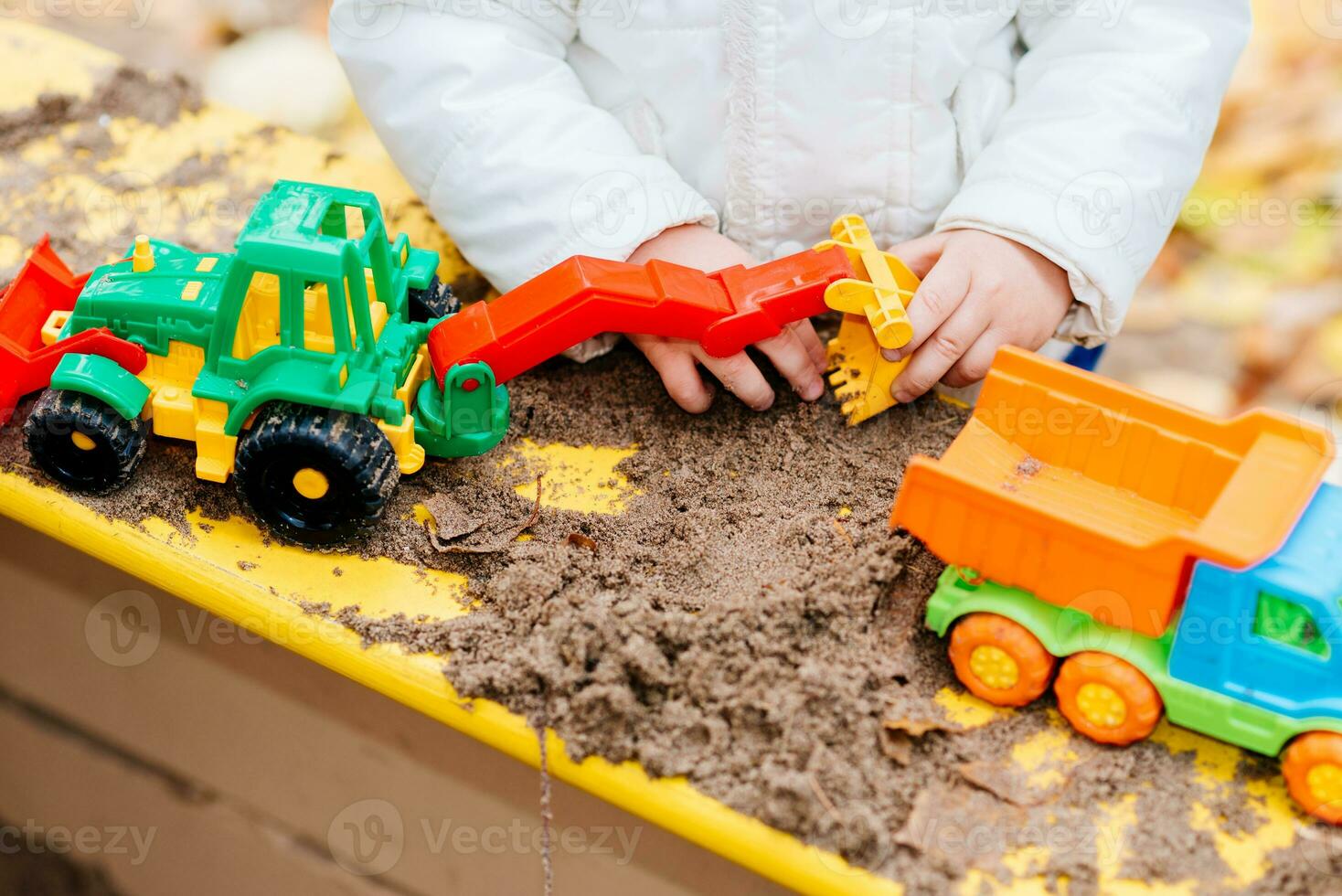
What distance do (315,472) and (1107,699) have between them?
60 cm

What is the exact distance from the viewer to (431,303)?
3.47 ft

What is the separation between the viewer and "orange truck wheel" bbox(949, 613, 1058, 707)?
2.68 ft

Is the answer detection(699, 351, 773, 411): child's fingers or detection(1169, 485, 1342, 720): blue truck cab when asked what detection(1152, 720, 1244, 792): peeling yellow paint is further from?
detection(699, 351, 773, 411): child's fingers

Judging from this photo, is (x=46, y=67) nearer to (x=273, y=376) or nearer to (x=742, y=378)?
(x=273, y=376)

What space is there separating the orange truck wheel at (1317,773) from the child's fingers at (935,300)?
1.39ft

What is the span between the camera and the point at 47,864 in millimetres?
1573

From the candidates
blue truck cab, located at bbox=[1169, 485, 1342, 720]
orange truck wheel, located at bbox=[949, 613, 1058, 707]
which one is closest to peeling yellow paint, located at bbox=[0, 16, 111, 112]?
orange truck wheel, located at bbox=[949, 613, 1058, 707]

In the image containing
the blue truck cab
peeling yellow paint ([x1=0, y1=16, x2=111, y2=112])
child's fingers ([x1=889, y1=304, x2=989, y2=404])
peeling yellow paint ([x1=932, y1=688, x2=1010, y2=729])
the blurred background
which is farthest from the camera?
the blurred background

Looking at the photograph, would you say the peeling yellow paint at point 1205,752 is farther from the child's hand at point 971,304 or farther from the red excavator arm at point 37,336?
the red excavator arm at point 37,336

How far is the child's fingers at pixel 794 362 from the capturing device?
1.06 meters

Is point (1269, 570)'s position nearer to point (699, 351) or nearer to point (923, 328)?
point (923, 328)

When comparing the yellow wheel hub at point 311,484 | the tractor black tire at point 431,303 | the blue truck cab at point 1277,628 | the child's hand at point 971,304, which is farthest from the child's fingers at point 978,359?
the yellow wheel hub at point 311,484

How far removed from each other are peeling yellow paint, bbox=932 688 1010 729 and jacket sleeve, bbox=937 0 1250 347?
44cm

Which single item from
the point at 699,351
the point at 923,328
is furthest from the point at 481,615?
the point at 923,328
